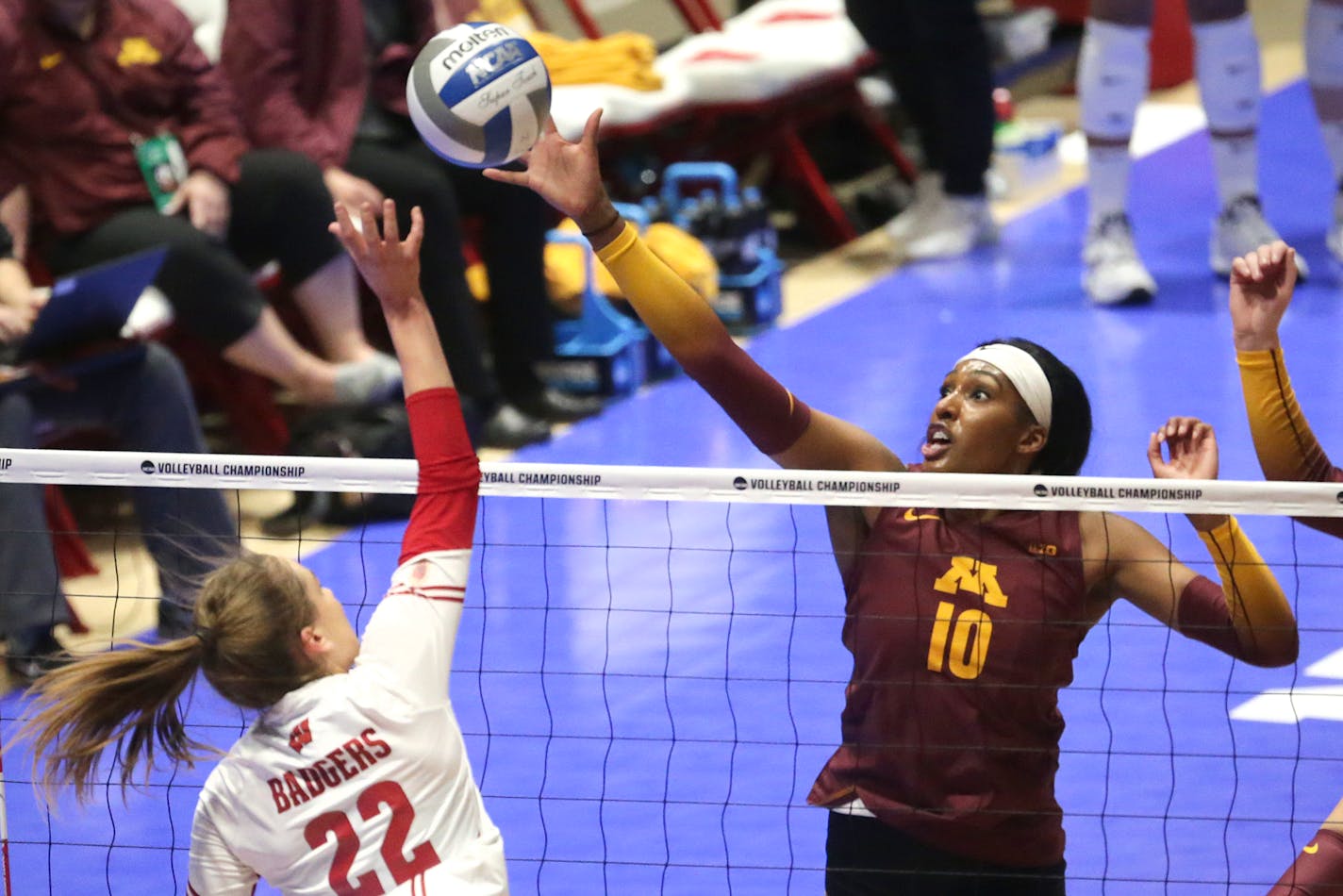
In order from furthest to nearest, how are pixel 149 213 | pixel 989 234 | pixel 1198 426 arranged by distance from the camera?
pixel 989 234 → pixel 149 213 → pixel 1198 426

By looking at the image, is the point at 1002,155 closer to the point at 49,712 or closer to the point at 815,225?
the point at 815,225

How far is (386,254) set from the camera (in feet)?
8.66

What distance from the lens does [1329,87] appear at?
7527 millimetres

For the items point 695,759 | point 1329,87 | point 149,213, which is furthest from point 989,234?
point 695,759

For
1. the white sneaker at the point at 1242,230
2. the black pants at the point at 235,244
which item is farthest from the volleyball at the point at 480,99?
the white sneaker at the point at 1242,230

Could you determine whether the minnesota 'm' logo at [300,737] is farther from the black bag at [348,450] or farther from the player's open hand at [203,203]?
the player's open hand at [203,203]

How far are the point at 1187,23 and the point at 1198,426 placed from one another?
9.00m

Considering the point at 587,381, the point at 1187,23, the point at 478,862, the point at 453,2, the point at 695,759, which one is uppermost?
the point at 478,862

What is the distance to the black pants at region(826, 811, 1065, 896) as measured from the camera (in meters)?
2.86

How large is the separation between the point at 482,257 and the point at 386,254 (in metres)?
3.94

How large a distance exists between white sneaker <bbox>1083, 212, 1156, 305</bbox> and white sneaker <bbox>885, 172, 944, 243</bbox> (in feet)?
3.29

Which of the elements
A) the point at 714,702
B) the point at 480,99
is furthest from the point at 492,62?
the point at 714,702

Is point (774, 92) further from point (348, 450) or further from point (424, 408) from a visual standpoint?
point (424, 408)

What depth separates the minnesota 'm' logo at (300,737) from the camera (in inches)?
98.5
